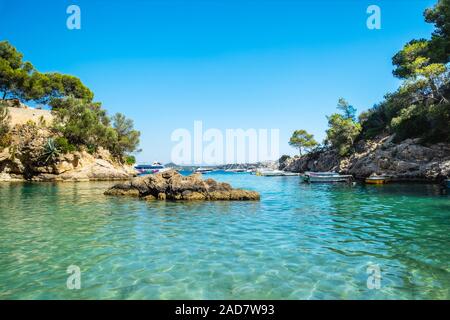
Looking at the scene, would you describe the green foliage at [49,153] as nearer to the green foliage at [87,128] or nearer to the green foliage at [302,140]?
the green foliage at [87,128]

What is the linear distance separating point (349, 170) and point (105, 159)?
5832 centimetres

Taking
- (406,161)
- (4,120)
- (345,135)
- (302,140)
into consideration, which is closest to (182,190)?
(406,161)

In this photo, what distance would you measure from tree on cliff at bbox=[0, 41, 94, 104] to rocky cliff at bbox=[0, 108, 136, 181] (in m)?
10.0

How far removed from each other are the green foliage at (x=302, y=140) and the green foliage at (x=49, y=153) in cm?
9800

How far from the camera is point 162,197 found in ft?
90.4

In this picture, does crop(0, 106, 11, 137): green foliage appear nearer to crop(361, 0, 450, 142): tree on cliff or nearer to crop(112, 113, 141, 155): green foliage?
crop(112, 113, 141, 155): green foliage

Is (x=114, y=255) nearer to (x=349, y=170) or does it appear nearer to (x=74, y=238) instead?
(x=74, y=238)

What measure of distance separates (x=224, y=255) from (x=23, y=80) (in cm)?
8187

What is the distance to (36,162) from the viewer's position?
58875 mm

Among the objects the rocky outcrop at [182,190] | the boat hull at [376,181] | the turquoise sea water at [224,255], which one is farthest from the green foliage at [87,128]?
the boat hull at [376,181]

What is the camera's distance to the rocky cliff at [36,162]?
57750 millimetres

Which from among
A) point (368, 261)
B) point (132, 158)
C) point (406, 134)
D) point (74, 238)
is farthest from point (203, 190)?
point (132, 158)

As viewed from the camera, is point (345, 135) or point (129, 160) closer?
point (345, 135)

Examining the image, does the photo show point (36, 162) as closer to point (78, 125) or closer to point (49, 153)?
point (49, 153)
